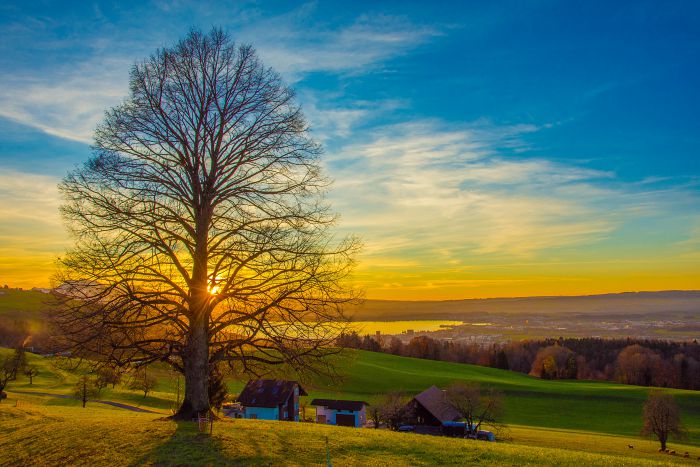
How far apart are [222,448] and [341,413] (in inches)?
2252

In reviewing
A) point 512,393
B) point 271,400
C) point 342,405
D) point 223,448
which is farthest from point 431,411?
point 223,448

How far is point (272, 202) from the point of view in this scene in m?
16.4

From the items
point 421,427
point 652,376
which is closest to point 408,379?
point 421,427

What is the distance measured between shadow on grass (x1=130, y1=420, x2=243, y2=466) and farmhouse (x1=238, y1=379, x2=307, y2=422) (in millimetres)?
45842

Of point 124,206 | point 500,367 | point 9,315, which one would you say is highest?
point 124,206

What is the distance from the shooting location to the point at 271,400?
58.7 metres

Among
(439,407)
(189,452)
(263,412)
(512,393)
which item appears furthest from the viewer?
(512,393)

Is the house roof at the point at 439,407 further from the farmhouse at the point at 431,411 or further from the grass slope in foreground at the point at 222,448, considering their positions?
the grass slope in foreground at the point at 222,448

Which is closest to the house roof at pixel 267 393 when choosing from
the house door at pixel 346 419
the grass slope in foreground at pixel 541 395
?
the grass slope in foreground at pixel 541 395

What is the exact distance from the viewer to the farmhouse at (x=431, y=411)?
60906 millimetres

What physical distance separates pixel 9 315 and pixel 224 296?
627 ft

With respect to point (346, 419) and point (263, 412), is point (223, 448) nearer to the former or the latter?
point (263, 412)

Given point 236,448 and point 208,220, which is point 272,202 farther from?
point 236,448

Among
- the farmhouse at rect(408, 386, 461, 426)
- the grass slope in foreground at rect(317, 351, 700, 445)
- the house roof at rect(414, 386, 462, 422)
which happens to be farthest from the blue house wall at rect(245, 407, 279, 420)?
the house roof at rect(414, 386, 462, 422)
